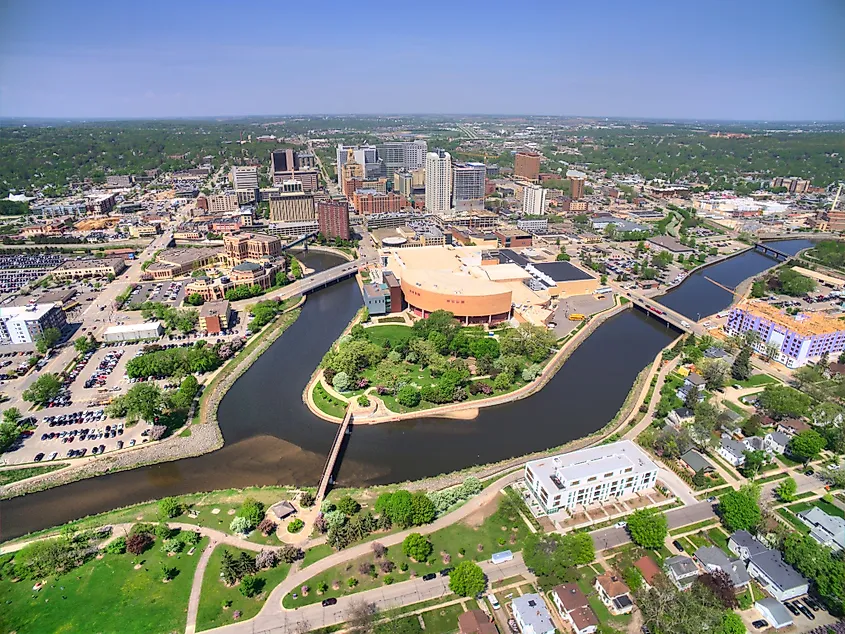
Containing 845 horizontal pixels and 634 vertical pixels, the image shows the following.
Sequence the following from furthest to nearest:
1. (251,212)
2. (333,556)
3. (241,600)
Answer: (251,212) → (333,556) → (241,600)

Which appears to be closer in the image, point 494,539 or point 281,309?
point 494,539

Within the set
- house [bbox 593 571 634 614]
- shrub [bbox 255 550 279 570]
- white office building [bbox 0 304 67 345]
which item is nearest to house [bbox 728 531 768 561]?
house [bbox 593 571 634 614]

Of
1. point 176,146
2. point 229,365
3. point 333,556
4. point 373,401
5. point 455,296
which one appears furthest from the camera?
point 176,146

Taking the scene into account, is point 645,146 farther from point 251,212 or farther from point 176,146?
point 176,146

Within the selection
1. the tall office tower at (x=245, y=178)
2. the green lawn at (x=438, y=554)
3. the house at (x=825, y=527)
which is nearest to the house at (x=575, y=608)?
the green lawn at (x=438, y=554)

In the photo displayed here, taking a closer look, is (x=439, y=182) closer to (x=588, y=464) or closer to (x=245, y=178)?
(x=245, y=178)

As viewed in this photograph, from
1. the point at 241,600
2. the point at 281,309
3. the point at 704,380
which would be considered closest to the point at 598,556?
the point at 241,600
